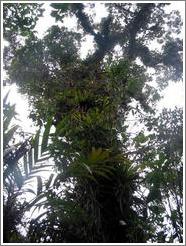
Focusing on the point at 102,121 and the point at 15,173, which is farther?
the point at 102,121

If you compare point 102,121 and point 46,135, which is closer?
point 46,135

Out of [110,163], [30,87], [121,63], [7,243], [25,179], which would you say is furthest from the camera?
[30,87]

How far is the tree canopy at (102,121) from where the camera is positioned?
16.7 feet

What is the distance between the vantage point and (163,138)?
867cm

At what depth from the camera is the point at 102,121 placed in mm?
6355

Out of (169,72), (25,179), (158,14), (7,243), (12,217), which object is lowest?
(7,243)

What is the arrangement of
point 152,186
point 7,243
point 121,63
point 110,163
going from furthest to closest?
point 121,63, point 152,186, point 110,163, point 7,243

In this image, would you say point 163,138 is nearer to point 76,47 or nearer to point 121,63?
point 121,63

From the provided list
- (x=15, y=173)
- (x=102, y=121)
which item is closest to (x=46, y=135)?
(x=15, y=173)

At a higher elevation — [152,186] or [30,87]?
[30,87]

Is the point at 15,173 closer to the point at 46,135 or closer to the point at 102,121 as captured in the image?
the point at 46,135

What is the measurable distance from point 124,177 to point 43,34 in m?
7.65

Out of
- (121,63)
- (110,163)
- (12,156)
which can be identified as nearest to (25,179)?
(12,156)

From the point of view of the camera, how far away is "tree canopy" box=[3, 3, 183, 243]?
16.7 ft
